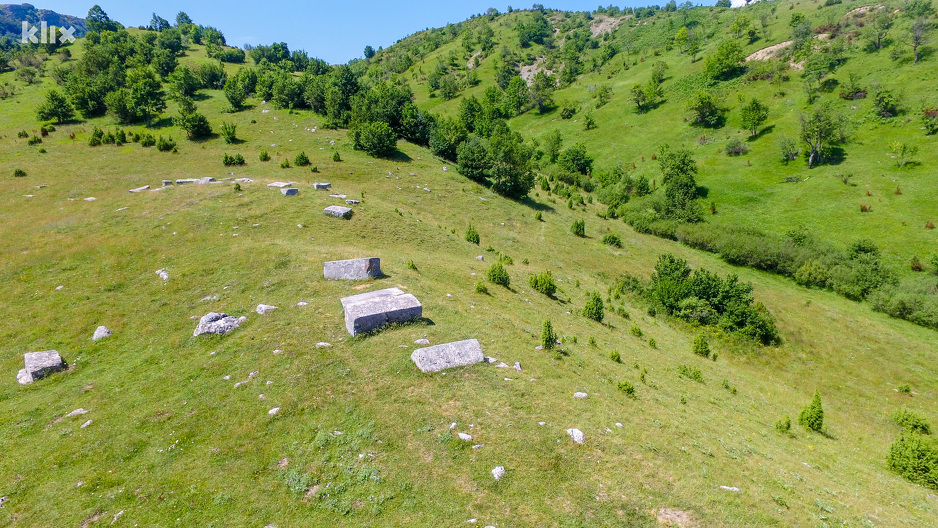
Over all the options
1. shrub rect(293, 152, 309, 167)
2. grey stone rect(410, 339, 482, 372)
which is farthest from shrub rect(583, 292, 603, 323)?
shrub rect(293, 152, 309, 167)

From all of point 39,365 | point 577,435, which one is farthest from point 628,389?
point 39,365

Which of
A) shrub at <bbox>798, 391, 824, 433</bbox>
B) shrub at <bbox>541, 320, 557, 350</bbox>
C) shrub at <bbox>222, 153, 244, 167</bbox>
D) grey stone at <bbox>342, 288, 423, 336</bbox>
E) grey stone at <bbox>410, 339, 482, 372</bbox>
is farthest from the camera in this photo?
shrub at <bbox>222, 153, 244, 167</bbox>

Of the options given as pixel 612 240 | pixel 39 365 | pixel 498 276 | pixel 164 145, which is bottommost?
pixel 39 365

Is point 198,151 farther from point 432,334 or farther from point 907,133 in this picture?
point 907,133

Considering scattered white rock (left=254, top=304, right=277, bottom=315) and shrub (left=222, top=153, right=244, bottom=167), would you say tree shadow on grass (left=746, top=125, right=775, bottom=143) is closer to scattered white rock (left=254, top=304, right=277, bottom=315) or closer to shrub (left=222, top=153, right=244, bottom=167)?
shrub (left=222, top=153, right=244, bottom=167)

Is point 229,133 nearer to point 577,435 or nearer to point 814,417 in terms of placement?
point 577,435

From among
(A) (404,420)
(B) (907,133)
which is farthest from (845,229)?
(A) (404,420)
